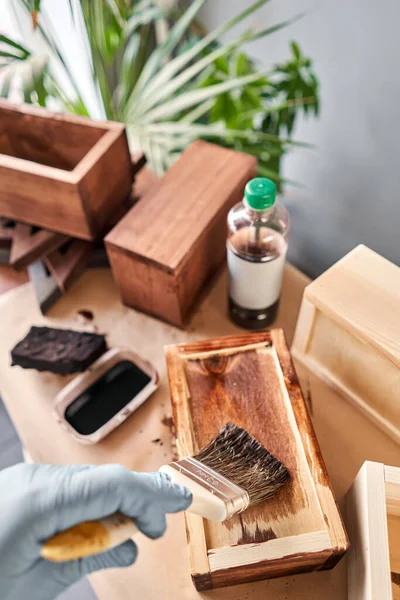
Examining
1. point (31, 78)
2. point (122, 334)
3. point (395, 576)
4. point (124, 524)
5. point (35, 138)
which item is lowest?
point (395, 576)

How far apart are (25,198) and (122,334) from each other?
0.28 metres

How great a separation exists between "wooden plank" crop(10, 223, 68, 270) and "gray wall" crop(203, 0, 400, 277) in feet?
2.37

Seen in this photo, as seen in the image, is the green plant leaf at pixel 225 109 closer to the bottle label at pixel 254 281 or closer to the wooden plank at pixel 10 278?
the bottle label at pixel 254 281

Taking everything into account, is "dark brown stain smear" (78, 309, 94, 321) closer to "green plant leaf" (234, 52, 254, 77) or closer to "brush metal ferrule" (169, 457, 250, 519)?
"brush metal ferrule" (169, 457, 250, 519)

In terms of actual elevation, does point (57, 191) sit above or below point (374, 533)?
above

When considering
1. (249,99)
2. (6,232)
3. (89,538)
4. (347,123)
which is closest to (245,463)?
(89,538)

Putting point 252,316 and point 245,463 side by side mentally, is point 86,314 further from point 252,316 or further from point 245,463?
point 245,463

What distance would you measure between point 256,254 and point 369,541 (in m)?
0.40

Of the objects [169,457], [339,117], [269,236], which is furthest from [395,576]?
[339,117]

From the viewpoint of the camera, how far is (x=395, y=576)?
567 millimetres

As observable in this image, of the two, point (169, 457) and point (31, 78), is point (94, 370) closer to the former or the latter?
point (169, 457)

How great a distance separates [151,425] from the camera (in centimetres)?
71

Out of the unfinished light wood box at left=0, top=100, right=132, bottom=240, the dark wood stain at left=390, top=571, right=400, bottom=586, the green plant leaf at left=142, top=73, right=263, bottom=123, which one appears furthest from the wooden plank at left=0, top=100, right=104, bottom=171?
the dark wood stain at left=390, top=571, right=400, bottom=586

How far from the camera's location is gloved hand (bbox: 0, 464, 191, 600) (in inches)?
15.4
